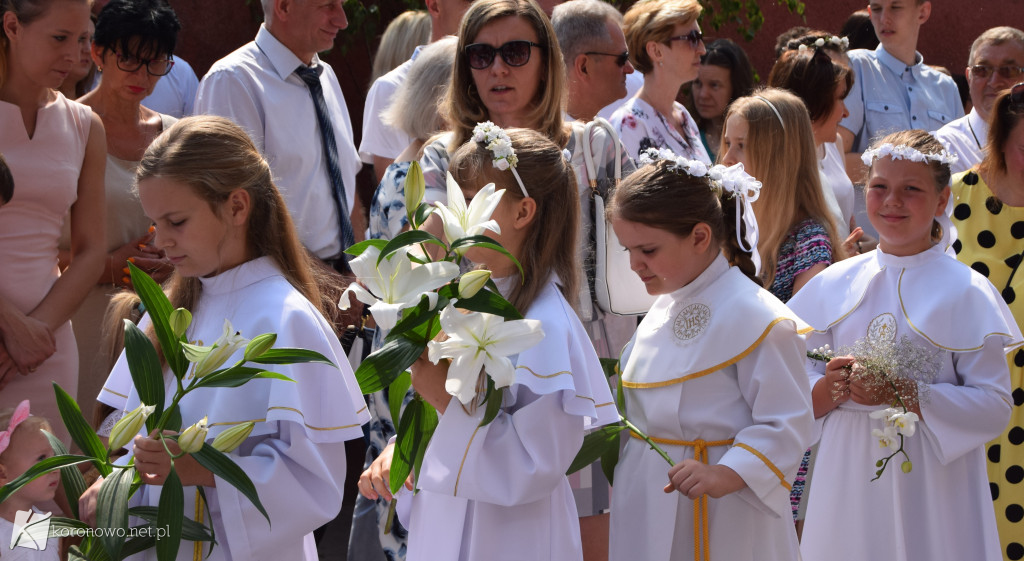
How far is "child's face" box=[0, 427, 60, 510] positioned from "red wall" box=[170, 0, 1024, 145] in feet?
16.6

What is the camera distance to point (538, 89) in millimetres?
3881

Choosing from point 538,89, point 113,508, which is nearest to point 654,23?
point 538,89

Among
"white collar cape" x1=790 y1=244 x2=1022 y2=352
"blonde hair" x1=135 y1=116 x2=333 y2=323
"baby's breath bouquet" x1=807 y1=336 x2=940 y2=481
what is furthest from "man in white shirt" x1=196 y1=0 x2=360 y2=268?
"baby's breath bouquet" x1=807 y1=336 x2=940 y2=481

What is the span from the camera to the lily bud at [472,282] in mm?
2164

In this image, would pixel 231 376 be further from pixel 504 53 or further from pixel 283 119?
pixel 283 119

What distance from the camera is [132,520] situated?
8.00ft

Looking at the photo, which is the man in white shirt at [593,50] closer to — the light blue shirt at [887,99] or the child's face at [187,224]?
the light blue shirt at [887,99]

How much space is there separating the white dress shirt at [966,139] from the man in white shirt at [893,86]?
37.8 inches

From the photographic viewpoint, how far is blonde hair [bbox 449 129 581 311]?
113 inches

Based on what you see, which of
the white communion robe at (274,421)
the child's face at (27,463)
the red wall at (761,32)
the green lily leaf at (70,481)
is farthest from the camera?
the red wall at (761,32)

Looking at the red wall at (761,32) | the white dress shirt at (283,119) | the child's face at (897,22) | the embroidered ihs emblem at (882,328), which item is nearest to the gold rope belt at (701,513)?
the embroidered ihs emblem at (882,328)

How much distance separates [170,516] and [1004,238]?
3.46 m

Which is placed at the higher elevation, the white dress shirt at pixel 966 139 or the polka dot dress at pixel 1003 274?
the white dress shirt at pixel 966 139

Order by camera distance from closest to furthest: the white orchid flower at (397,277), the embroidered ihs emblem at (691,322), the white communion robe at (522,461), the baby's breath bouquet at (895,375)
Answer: the white orchid flower at (397,277) → the white communion robe at (522,461) → the embroidered ihs emblem at (691,322) → the baby's breath bouquet at (895,375)
